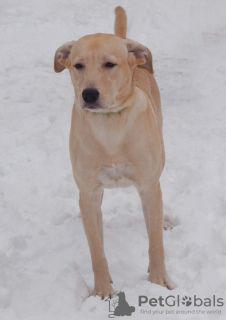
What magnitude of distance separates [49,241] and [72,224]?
1.13 ft

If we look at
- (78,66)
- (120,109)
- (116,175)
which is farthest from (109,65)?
(116,175)

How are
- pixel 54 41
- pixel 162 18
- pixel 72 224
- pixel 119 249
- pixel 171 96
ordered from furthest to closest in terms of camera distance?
pixel 162 18, pixel 54 41, pixel 171 96, pixel 72 224, pixel 119 249

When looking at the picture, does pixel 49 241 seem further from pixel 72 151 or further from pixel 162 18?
pixel 162 18

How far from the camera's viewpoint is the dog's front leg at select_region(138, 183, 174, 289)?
137 inches

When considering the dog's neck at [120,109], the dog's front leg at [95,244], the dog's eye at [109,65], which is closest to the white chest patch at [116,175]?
the dog's front leg at [95,244]

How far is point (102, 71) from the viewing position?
2961 millimetres

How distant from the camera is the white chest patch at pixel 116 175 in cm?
327

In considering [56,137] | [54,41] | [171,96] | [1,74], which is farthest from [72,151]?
[54,41]

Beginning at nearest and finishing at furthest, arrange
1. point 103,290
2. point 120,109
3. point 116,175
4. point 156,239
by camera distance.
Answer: point 120,109, point 116,175, point 103,290, point 156,239

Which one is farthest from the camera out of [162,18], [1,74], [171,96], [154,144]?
[162,18]

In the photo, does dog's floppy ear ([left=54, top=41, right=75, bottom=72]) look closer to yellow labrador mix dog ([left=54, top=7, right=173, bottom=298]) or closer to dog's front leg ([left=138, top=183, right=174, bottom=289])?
yellow labrador mix dog ([left=54, top=7, right=173, bottom=298])

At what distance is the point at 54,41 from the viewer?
974 centimetres

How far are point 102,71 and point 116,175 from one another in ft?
2.43

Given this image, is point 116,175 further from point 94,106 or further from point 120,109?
point 94,106
